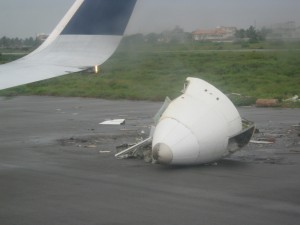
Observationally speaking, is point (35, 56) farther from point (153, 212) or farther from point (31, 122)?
point (31, 122)

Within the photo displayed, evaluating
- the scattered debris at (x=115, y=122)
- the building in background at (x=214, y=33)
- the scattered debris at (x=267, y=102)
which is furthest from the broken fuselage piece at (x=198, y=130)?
the scattered debris at (x=267, y=102)

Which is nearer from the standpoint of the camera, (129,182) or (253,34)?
(129,182)

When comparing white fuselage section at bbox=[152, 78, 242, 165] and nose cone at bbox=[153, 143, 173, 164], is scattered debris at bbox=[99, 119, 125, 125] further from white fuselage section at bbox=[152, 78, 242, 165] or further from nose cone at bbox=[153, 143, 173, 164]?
nose cone at bbox=[153, 143, 173, 164]

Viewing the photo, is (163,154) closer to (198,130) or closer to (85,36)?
(198,130)

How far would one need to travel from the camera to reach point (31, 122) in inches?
881

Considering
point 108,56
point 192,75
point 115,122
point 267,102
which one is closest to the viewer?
point 108,56

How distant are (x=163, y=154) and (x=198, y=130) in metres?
0.88

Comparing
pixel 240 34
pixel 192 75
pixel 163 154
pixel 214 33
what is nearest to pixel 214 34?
pixel 214 33

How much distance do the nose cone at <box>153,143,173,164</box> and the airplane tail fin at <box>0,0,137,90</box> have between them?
1.97m

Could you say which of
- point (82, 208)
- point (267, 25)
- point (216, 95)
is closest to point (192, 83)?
point (216, 95)

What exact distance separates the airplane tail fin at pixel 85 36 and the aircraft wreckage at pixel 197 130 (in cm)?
197

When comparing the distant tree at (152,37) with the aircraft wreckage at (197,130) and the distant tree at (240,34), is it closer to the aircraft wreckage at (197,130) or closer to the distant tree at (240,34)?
the aircraft wreckage at (197,130)

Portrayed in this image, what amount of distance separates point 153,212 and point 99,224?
0.93 m

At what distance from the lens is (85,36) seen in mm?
13016
